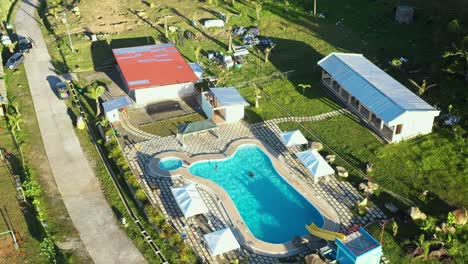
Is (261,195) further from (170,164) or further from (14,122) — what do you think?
(14,122)

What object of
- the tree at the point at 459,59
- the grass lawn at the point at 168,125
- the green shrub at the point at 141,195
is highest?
the tree at the point at 459,59

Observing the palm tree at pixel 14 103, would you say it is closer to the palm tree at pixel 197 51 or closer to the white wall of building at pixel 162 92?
the white wall of building at pixel 162 92

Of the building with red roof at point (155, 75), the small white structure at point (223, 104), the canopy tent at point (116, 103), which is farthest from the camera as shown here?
the building with red roof at point (155, 75)

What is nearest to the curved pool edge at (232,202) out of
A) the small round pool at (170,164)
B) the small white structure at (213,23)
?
the small round pool at (170,164)

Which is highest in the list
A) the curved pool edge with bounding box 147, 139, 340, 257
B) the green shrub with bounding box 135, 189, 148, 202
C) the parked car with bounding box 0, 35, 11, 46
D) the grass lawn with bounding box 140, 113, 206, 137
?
the parked car with bounding box 0, 35, 11, 46

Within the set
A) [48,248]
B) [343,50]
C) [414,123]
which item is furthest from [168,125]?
[343,50]

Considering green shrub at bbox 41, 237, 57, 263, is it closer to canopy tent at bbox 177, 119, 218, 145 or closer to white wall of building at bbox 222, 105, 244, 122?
canopy tent at bbox 177, 119, 218, 145

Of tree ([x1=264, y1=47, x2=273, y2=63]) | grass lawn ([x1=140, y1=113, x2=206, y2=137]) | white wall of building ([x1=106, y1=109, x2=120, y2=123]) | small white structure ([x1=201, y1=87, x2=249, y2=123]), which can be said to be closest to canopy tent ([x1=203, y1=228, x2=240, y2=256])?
grass lawn ([x1=140, y1=113, x2=206, y2=137])
